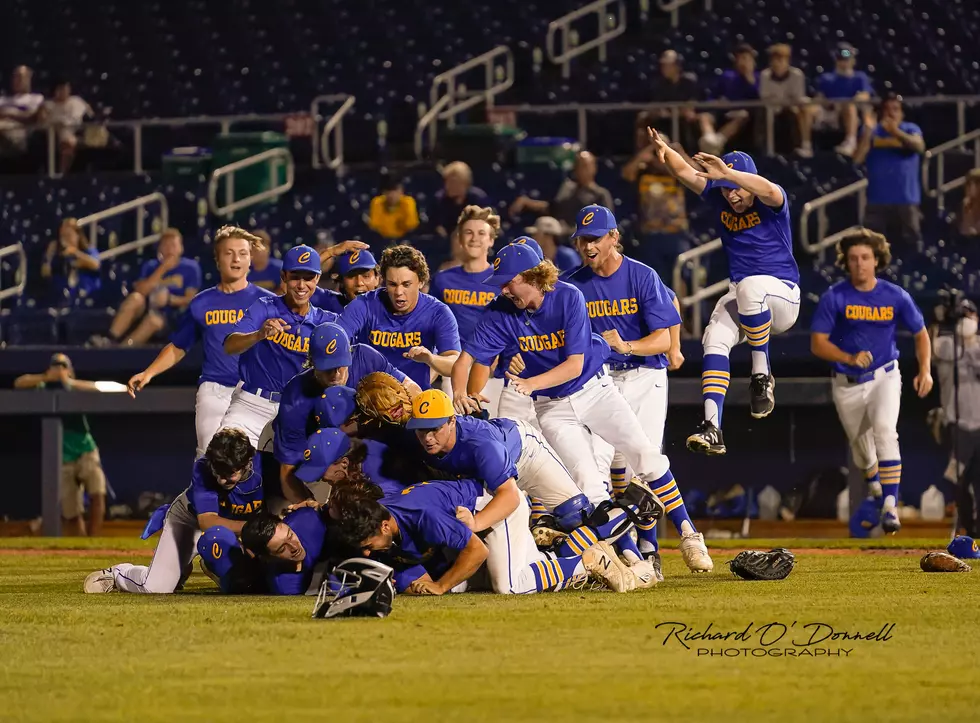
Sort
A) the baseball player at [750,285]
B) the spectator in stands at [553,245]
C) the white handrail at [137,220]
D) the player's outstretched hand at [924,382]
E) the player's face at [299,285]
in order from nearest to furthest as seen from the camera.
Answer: the player's face at [299,285], the baseball player at [750,285], the player's outstretched hand at [924,382], the spectator in stands at [553,245], the white handrail at [137,220]

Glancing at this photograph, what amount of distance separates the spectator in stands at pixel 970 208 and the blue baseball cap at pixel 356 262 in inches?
279

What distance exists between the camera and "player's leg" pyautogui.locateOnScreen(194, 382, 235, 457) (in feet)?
33.1

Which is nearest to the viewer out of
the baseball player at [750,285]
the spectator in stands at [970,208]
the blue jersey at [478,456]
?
the blue jersey at [478,456]

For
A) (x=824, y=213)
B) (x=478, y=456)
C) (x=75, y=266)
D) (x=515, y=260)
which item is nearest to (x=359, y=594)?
(x=478, y=456)

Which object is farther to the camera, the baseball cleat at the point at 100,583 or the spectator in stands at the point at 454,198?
the spectator in stands at the point at 454,198

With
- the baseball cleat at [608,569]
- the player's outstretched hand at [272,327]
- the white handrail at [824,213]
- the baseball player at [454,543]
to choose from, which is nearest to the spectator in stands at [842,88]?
the white handrail at [824,213]

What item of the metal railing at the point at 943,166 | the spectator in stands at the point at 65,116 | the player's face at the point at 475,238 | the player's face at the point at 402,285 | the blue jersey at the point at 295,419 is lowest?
the blue jersey at the point at 295,419

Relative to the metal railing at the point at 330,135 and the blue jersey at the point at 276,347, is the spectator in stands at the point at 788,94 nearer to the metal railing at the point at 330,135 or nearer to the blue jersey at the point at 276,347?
the metal railing at the point at 330,135

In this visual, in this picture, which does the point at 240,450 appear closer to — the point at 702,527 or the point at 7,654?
the point at 7,654

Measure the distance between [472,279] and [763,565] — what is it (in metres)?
3.02

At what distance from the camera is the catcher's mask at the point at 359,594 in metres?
6.64

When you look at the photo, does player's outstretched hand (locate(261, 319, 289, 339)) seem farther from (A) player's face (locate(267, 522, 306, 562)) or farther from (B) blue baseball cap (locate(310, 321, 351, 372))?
(A) player's face (locate(267, 522, 306, 562))

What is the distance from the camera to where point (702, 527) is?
47.9 ft

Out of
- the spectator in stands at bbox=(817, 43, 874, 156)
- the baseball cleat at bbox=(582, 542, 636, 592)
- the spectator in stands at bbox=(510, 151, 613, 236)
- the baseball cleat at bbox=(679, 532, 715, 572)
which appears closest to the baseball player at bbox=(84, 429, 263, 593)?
the baseball cleat at bbox=(582, 542, 636, 592)
